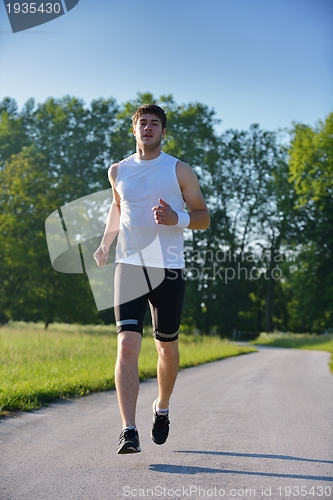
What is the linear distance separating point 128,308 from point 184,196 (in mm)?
874

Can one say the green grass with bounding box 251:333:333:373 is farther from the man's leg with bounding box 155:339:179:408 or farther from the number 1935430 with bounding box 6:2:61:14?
the man's leg with bounding box 155:339:179:408

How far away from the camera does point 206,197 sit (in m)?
42.5

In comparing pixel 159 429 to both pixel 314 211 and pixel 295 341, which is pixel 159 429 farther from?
pixel 314 211

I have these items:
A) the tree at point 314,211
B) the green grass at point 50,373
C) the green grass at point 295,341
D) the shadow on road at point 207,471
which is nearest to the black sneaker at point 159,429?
the shadow on road at point 207,471

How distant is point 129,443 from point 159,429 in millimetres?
669

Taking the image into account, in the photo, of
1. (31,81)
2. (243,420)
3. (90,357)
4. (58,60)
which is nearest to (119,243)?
(243,420)

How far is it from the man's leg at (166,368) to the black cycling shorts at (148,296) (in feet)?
0.44

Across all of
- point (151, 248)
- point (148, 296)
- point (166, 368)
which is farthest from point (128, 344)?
point (151, 248)

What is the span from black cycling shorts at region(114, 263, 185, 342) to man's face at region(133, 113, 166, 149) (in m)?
0.85

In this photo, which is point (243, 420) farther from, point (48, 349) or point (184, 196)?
point (48, 349)

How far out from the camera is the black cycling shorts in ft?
14.0

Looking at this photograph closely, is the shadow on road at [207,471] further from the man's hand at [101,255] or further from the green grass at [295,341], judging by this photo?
the green grass at [295,341]

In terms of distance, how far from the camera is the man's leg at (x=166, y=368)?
14.8ft

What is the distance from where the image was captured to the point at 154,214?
4090mm
